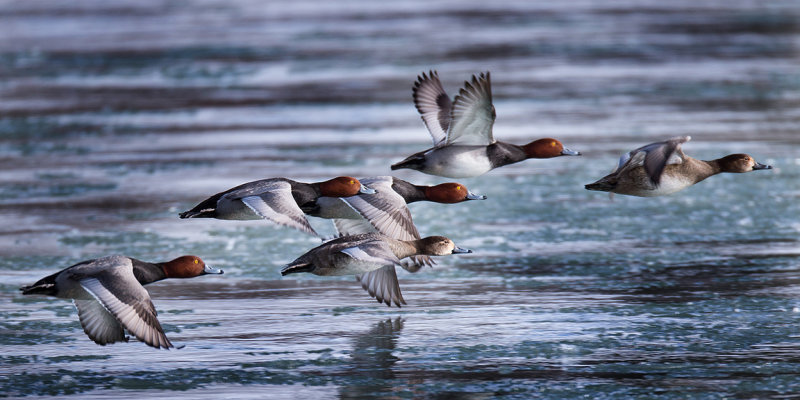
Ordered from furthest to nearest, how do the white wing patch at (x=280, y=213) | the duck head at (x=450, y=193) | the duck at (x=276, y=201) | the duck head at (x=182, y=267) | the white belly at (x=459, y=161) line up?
the white belly at (x=459, y=161) → the duck head at (x=450, y=193) → the duck at (x=276, y=201) → the white wing patch at (x=280, y=213) → the duck head at (x=182, y=267)

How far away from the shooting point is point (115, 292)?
6922 millimetres

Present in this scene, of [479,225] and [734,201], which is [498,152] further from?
[734,201]

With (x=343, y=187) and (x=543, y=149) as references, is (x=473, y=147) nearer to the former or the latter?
(x=543, y=149)

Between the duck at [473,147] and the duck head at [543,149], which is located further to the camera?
the duck head at [543,149]

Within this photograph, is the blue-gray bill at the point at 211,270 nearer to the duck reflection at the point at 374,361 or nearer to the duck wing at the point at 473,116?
the duck reflection at the point at 374,361

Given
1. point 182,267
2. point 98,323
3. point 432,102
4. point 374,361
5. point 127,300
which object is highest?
point 432,102

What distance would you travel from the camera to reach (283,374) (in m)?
6.91

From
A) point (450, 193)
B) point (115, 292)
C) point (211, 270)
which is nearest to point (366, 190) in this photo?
point (450, 193)

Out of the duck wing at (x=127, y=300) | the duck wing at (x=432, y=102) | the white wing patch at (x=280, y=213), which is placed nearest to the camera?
the duck wing at (x=127, y=300)

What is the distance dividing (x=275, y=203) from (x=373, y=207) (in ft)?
2.53

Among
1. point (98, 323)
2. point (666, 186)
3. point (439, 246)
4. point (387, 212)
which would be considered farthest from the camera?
point (387, 212)

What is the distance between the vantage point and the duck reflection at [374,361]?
261 inches

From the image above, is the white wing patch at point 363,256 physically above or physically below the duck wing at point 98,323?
above

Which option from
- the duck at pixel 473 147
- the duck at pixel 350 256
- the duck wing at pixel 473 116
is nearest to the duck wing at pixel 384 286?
the duck at pixel 350 256
